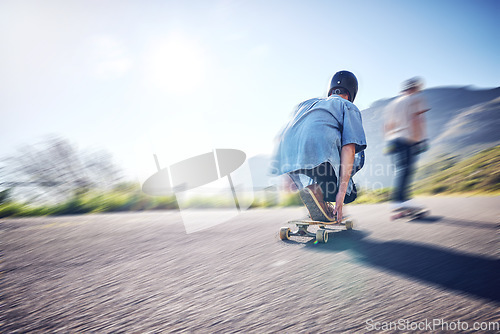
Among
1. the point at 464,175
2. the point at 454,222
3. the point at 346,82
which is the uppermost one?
the point at 346,82

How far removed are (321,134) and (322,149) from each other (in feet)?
0.40

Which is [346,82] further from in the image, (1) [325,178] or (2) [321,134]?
(1) [325,178]

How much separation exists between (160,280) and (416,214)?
254 centimetres

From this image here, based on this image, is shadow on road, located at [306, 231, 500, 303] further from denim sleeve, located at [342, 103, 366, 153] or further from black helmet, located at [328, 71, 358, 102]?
black helmet, located at [328, 71, 358, 102]

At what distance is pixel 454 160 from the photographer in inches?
211

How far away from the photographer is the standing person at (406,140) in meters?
2.99

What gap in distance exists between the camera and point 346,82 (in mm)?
2508

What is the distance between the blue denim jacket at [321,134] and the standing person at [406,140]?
1217 millimetres

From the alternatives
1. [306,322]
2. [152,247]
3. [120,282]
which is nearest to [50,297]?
[120,282]

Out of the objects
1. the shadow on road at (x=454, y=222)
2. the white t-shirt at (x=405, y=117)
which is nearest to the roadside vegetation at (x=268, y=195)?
the white t-shirt at (x=405, y=117)

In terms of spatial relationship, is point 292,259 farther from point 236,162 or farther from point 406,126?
point 236,162

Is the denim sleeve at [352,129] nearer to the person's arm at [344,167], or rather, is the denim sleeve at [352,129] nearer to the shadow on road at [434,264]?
the person's arm at [344,167]

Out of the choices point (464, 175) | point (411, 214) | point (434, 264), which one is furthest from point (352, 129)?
point (464, 175)

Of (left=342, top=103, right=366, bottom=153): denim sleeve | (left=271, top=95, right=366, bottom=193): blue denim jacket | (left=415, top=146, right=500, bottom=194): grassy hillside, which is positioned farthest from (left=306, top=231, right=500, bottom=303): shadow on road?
(left=415, top=146, right=500, bottom=194): grassy hillside
